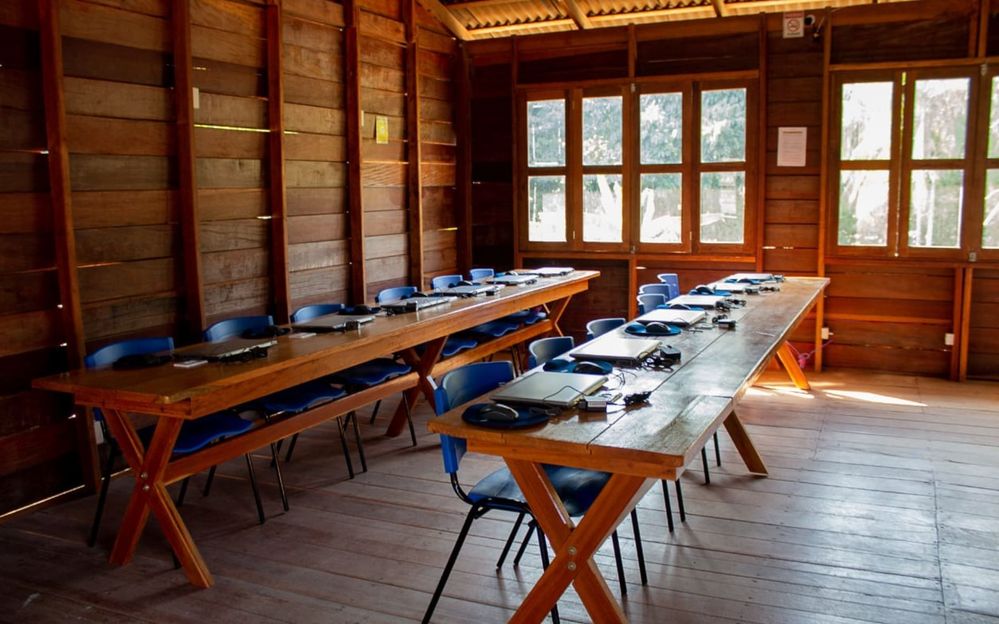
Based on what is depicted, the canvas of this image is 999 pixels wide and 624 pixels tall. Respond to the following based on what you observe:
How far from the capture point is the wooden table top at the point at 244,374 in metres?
3.45

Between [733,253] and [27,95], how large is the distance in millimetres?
5717

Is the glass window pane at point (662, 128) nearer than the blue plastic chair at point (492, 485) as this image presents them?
No

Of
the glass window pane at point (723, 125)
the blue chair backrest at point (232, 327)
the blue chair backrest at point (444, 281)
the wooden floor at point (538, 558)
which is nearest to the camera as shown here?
the wooden floor at point (538, 558)

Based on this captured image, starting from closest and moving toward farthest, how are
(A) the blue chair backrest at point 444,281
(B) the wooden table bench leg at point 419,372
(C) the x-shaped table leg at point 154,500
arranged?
(C) the x-shaped table leg at point 154,500 → (B) the wooden table bench leg at point 419,372 → (A) the blue chair backrest at point 444,281

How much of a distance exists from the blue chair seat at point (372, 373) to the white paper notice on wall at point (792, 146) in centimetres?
400

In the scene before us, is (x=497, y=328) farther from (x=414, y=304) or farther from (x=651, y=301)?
(x=414, y=304)

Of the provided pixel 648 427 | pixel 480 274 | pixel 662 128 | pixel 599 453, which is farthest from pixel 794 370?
pixel 599 453

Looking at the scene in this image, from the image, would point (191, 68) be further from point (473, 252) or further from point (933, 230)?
point (933, 230)

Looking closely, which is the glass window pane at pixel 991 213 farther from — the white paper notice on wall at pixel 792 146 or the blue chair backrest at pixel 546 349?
the blue chair backrest at pixel 546 349

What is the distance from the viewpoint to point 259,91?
5.85 meters

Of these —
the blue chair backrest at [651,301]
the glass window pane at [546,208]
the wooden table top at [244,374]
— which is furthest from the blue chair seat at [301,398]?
the glass window pane at [546,208]

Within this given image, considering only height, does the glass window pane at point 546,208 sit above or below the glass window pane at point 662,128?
below

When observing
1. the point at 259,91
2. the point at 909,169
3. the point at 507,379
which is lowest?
the point at 507,379

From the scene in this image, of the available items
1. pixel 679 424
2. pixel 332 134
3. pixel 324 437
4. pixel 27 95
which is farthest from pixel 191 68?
pixel 679 424
